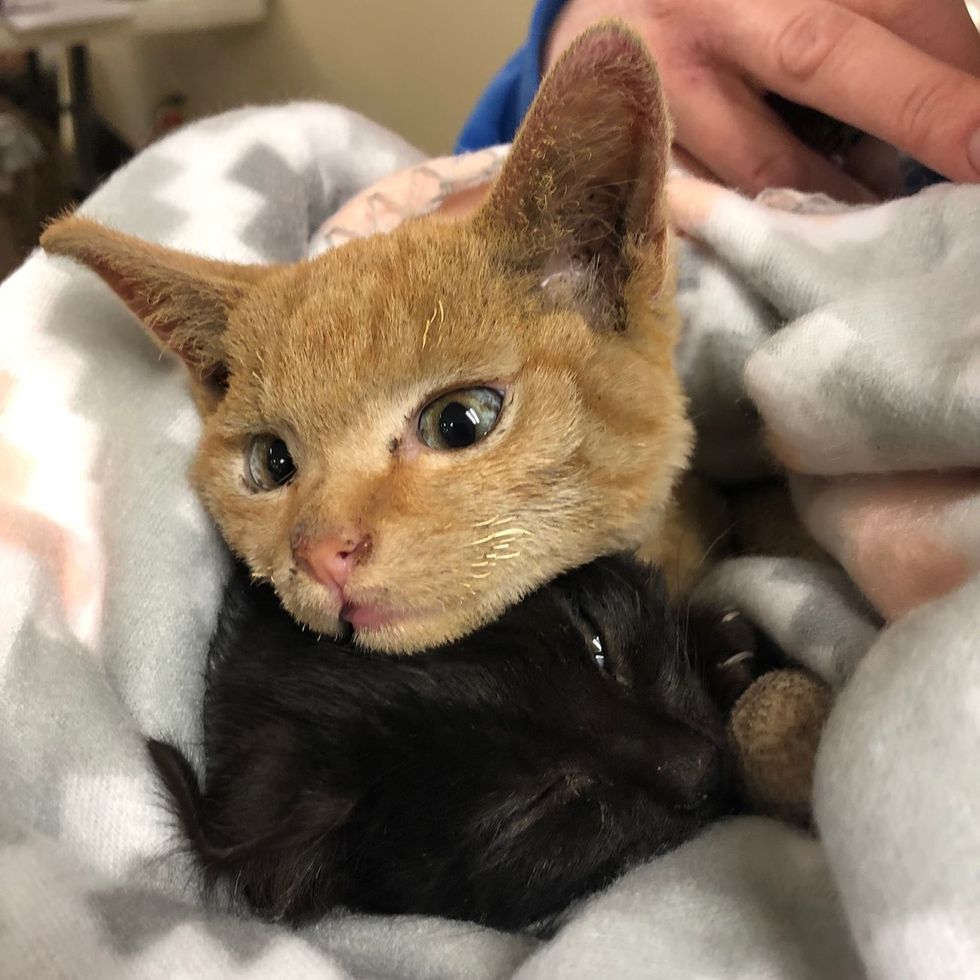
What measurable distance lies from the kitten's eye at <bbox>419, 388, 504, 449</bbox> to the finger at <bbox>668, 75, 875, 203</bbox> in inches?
22.2

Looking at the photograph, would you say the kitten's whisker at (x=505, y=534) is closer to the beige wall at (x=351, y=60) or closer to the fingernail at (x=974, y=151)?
the fingernail at (x=974, y=151)

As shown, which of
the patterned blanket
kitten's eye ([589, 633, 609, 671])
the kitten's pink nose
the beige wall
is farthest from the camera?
the beige wall

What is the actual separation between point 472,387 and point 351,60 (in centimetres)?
197

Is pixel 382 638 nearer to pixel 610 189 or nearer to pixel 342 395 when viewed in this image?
pixel 342 395

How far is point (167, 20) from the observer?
259 cm

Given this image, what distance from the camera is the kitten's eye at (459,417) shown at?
28.9 inches

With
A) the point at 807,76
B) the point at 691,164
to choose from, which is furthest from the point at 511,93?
the point at 807,76

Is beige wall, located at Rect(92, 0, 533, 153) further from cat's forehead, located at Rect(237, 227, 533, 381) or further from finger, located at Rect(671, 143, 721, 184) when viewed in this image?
cat's forehead, located at Rect(237, 227, 533, 381)

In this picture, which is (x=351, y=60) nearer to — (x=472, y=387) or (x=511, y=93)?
(x=511, y=93)

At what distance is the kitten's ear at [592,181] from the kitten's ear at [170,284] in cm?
26

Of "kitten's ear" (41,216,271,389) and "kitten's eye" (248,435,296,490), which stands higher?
"kitten's ear" (41,216,271,389)

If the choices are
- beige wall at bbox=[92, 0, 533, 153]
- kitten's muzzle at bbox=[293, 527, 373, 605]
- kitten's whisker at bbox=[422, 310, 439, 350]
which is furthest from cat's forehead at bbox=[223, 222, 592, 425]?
beige wall at bbox=[92, 0, 533, 153]

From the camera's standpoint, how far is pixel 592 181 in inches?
29.7

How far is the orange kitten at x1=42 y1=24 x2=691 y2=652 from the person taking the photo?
689mm
